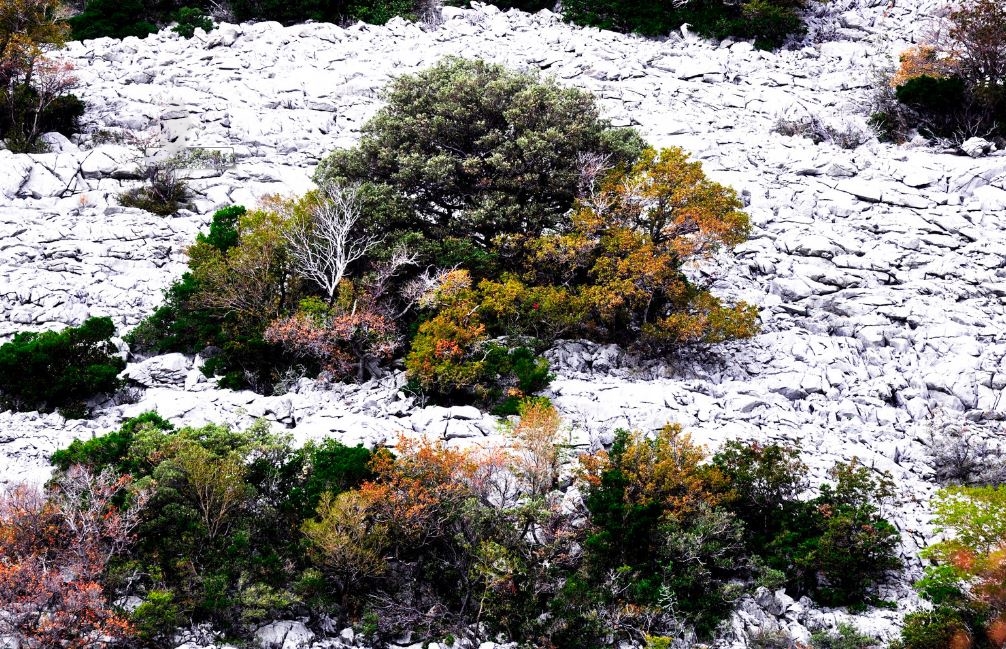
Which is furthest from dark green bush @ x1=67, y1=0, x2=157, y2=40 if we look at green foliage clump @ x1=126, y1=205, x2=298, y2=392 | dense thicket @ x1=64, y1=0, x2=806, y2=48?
green foliage clump @ x1=126, y1=205, x2=298, y2=392

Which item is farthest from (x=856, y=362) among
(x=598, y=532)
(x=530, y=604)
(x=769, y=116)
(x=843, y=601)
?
(x=769, y=116)

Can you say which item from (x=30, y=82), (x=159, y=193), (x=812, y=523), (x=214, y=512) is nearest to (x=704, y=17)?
(x=159, y=193)

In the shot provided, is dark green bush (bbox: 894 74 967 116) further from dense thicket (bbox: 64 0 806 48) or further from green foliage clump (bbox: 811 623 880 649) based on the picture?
green foliage clump (bbox: 811 623 880 649)

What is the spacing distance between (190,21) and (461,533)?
37.6 metres

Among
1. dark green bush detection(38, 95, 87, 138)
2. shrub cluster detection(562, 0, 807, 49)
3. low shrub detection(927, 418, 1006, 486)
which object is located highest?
shrub cluster detection(562, 0, 807, 49)

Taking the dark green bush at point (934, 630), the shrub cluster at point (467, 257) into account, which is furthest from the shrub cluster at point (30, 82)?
the dark green bush at point (934, 630)

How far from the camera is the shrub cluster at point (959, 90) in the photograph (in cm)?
4088

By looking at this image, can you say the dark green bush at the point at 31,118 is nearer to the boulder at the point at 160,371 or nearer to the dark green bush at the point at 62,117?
the dark green bush at the point at 62,117

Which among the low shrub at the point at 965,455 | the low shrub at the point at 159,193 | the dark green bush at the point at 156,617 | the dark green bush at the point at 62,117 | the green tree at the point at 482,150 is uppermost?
the green tree at the point at 482,150

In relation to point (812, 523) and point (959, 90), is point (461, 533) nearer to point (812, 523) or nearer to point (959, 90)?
point (812, 523)

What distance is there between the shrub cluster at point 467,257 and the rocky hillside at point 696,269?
1.22m

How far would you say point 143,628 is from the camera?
21688 mm

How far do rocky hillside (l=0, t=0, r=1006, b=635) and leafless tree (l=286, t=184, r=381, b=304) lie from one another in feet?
12.5

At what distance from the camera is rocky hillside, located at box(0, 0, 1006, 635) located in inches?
1101
